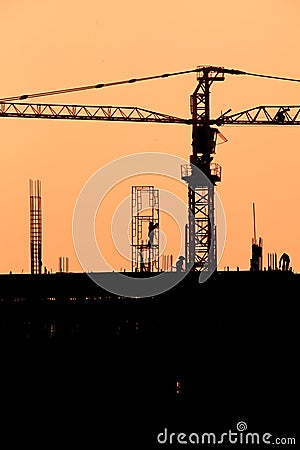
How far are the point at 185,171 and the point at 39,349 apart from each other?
35.3 meters

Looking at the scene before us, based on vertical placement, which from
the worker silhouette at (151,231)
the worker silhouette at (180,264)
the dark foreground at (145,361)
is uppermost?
the worker silhouette at (151,231)

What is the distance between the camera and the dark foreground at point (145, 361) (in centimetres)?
5728

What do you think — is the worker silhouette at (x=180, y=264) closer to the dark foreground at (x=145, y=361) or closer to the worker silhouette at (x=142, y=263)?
the worker silhouette at (x=142, y=263)

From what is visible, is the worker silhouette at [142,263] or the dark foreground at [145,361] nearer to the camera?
the dark foreground at [145,361]

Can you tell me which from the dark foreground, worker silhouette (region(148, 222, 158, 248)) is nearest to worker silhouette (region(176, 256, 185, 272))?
worker silhouette (region(148, 222, 158, 248))

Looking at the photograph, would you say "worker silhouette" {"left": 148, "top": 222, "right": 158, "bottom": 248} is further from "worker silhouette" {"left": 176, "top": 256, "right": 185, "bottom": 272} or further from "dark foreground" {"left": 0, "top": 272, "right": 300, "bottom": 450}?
"dark foreground" {"left": 0, "top": 272, "right": 300, "bottom": 450}

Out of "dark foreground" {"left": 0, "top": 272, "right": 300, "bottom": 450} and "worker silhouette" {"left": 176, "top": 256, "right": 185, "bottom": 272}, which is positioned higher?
"worker silhouette" {"left": 176, "top": 256, "right": 185, "bottom": 272}

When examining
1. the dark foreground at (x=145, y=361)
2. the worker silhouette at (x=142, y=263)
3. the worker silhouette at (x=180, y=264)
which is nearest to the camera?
the dark foreground at (x=145, y=361)

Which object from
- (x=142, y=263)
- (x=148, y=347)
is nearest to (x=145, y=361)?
(x=148, y=347)

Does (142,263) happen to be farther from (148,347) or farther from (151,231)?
(148,347)

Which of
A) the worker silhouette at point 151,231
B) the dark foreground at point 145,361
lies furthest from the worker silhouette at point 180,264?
the dark foreground at point 145,361

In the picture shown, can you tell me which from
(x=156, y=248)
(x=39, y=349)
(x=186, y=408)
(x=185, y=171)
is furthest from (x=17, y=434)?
(x=185, y=171)

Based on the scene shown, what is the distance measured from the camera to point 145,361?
253 feet

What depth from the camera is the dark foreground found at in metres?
57.3
